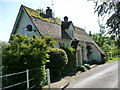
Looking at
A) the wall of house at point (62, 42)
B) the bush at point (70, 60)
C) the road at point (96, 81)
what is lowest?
the road at point (96, 81)

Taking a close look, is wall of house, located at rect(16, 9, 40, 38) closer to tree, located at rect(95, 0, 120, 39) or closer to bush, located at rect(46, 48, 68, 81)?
bush, located at rect(46, 48, 68, 81)

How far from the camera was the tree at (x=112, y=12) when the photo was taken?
184 inches

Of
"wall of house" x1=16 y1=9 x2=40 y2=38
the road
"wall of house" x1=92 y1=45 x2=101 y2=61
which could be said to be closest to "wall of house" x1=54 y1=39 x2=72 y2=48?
"wall of house" x1=16 y1=9 x2=40 y2=38

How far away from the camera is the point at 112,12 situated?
16.3 ft

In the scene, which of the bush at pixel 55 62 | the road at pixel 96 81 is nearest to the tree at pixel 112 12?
the road at pixel 96 81

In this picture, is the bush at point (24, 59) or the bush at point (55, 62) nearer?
the bush at point (24, 59)

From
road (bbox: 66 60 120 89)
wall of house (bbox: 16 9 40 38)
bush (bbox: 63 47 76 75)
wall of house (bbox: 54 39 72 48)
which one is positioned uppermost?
wall of house (bbox: 16 9 40 38)

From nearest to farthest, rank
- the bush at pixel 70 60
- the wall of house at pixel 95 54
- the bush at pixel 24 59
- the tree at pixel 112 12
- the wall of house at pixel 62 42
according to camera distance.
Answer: the tree at pixel 112 12 → the bush at pixel 24 59 → the bush at pixel 70 60 → the wall of house at pixel 62 42 → the wall of house at pixel 95 54

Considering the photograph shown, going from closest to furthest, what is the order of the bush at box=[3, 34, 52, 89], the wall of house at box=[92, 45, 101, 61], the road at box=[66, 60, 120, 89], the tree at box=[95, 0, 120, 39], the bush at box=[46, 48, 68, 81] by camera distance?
the tree at box=[95, 0, 120, 39]
the bush at box=[3, 34, 52, 89]
the road at box=[66, 60, 120, 89]
the bush at box=[46, 48, 68, 81]
the wall of house at box=[92, 45, 101, 61]

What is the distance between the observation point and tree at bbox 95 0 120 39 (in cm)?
467

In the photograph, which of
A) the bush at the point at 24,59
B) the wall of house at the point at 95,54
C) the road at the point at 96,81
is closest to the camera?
the bush at the point at 24,59

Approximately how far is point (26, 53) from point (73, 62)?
856 centimetres

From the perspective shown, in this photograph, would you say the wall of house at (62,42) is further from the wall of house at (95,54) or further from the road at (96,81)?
the wall of house at (95,54)

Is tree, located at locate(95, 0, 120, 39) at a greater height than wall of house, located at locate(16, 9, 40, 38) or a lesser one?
lesser
